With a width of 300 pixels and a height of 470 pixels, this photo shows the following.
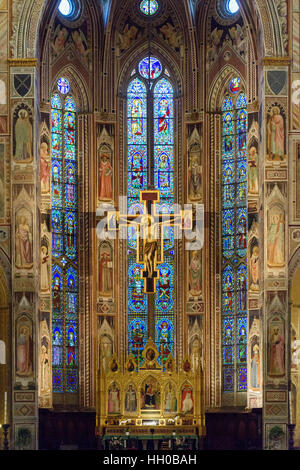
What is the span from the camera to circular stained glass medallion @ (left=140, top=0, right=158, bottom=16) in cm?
4350

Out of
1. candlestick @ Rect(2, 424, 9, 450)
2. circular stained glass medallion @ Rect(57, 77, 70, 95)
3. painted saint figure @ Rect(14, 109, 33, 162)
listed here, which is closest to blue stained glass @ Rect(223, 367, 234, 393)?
candlestick @ Rect(2, 424, 9, 450)

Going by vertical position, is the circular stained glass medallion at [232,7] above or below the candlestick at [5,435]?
above

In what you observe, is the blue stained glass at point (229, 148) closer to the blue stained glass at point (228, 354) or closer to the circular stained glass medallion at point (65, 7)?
the blue stained glass at point (228, 354)

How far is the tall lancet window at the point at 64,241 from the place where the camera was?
4128 centimetres

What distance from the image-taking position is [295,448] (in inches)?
1463

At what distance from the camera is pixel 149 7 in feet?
143

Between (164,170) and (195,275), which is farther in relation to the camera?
(164,170)

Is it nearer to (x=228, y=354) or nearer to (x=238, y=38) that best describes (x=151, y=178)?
(x=238, y=38)

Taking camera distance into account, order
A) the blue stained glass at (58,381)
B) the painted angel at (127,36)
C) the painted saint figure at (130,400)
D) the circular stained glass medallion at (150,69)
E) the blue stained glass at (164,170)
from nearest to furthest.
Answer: the painted saint figure at (130,400) → the blue stained glass at (58,381) → the blue stained glass at (164,170) → the painted angel at (127,36) → the circular stained glass medallion at (150,69)

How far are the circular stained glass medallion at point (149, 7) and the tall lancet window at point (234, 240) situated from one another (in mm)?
3379

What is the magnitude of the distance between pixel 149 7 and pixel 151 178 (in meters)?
5.27

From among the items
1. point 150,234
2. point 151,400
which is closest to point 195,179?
point 150,234

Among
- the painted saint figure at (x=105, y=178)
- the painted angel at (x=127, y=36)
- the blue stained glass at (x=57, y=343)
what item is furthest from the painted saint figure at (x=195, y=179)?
the blue stained glass at (x=57, y=343)
